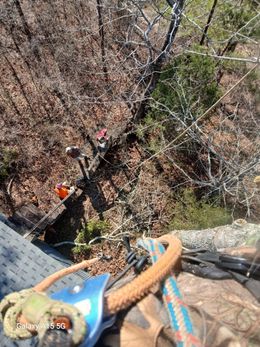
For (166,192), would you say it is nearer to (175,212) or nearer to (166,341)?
(175,212)

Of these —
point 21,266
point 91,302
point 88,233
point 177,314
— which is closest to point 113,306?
point 91,302

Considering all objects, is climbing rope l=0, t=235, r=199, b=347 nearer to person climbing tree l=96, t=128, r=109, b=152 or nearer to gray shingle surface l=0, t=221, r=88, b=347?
gray shingle surface l=0, t=221, r=88, b=347

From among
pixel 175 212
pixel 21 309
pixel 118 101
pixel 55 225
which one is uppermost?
pixel 21 309

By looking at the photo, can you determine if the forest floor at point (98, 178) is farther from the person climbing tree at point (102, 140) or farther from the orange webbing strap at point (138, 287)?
the orange webbing strap at point (138, 287)

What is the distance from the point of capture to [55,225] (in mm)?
4953

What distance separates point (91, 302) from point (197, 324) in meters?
0.31

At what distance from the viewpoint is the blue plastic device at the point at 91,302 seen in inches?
39.0

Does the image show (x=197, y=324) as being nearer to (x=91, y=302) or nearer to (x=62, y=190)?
(x=91, y=302)

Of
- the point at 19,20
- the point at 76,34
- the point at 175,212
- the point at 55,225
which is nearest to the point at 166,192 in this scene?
the point at 175,212

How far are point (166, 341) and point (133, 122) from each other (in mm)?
4706

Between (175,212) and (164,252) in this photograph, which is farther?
(175,212)

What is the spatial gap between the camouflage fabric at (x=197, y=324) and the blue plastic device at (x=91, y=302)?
0.05m

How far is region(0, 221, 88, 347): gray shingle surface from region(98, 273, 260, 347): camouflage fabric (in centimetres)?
137

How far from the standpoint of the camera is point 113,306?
105 cm
